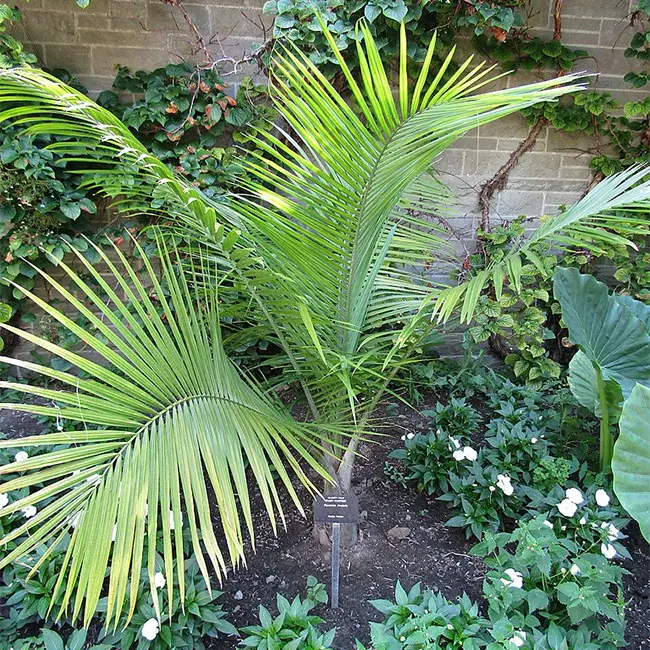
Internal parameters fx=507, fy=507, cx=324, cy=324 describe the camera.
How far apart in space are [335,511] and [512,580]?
0.43m

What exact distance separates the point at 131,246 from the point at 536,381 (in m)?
1.92

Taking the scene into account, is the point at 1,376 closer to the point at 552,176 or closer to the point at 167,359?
the point at 167,359

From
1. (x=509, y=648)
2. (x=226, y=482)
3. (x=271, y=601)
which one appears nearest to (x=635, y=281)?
(x=509, y=648)

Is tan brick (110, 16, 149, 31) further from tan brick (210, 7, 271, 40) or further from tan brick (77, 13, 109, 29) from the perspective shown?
tan brick (210, 7, 271, 40)

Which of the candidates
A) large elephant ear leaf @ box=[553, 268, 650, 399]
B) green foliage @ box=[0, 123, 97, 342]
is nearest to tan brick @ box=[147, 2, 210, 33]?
green foliage @ box=[0, 123, 97, 342]

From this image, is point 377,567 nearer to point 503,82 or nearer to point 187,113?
point 187,113

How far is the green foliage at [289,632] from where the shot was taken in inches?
41.8

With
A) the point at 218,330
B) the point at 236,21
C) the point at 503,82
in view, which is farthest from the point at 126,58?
the point at 503,82

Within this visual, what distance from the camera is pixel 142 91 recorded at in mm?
2049

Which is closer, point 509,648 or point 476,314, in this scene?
point 509,648

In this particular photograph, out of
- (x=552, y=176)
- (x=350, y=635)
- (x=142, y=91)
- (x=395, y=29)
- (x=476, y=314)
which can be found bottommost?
(x=350, y=635)

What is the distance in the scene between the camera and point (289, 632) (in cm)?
109

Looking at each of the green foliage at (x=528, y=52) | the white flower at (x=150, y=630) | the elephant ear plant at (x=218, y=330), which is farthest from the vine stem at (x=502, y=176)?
the white flower at (x=150, y=630)

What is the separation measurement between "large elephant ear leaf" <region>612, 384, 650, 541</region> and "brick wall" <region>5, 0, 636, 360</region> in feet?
4.69
